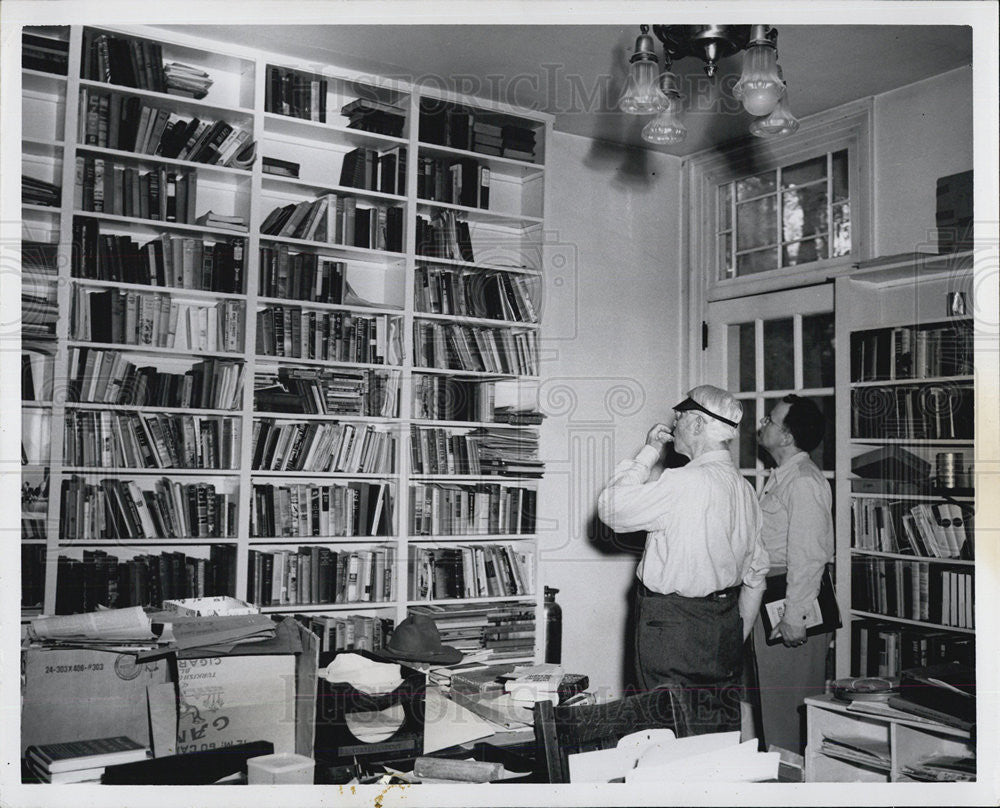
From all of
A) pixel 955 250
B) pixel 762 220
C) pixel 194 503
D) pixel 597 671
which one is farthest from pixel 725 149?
pixel 194 503

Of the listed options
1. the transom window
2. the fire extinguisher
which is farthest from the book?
the transom window

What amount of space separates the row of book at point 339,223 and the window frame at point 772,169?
2.01m

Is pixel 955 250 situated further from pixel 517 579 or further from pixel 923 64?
pixel 517 579

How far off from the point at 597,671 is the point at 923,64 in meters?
Answer: 3.54

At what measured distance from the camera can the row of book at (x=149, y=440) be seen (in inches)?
150

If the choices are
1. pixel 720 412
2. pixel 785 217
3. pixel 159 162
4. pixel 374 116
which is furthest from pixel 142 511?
pixel 785 217

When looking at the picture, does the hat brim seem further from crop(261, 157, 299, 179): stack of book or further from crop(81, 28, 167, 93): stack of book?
crop(81, 28, 167, 93): stack of book

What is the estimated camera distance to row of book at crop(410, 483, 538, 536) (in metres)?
4.61

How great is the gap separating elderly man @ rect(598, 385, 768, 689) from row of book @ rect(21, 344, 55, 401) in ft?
7.46

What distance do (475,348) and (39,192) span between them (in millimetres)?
2089

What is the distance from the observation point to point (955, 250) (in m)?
4.30

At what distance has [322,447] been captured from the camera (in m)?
4.34

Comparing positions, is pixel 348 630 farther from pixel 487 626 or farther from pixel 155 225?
pixel 155 225

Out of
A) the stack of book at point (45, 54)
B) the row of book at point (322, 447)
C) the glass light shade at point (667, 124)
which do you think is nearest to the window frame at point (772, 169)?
the glass light shade at point (667, 124)
